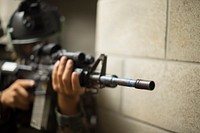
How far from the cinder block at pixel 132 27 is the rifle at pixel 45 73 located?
0.45 ft

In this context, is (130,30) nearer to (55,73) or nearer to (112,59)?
(112,59)

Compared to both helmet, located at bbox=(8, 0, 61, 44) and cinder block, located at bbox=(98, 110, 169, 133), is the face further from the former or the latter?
cinder block, located at bbox=(98, 110, 169, 133)

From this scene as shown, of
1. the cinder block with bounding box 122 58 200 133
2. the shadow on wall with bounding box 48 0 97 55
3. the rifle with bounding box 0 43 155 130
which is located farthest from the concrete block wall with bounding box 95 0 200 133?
the shadow on wall with bounding box 48 0 97 55

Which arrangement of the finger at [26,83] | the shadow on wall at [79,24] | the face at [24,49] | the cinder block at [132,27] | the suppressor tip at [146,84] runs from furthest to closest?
the shadow on wall at [79,24], the face at [24,49], the finger at [26,83], the cinder block at [132,27], the suppressor tip at [146,84]

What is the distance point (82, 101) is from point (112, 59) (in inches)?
9.4

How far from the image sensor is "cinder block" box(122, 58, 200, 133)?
80cm

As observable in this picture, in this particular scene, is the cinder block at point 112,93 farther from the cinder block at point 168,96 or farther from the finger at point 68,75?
the finger at point 68,75

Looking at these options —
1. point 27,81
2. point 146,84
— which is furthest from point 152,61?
point 27,81

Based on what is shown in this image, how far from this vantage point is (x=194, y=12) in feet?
2.57

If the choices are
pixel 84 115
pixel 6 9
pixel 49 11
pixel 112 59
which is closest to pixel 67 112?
pixel 84 115

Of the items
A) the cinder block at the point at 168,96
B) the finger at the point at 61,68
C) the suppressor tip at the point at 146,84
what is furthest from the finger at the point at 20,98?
the suppressor tip at the point at 146,84

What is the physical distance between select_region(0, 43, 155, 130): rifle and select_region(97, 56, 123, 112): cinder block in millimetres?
77

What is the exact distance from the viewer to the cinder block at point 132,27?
92cm

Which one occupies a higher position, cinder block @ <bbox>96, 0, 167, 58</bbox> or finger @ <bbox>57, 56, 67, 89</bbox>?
cinder block @ <bbox>96, 0, 167, 58</bbox>
